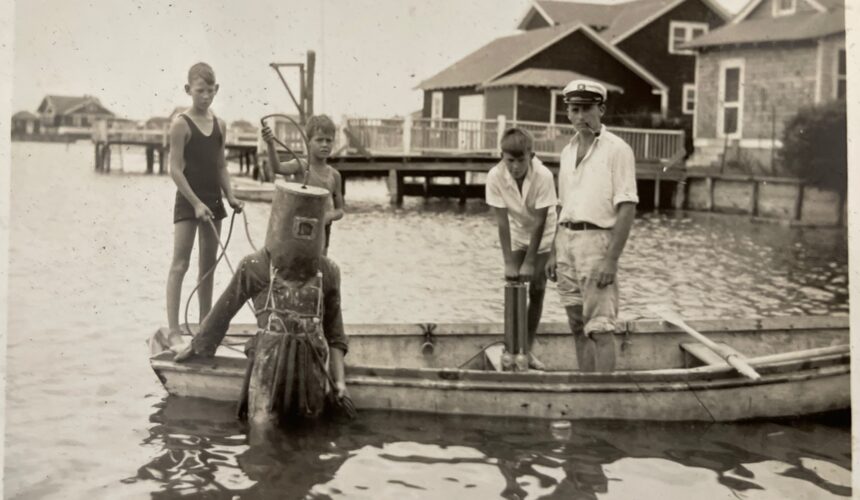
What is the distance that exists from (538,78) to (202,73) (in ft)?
69.1

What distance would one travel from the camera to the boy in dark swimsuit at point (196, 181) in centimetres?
577

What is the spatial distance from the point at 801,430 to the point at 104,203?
13.0 meters

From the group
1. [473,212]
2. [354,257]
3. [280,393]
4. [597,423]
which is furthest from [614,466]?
[473,212]

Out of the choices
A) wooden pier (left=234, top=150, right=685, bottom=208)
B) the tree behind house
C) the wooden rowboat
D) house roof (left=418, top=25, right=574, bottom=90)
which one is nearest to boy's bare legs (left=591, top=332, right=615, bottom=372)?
the wooden rowboat

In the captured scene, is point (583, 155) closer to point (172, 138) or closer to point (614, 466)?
point (614, 466)

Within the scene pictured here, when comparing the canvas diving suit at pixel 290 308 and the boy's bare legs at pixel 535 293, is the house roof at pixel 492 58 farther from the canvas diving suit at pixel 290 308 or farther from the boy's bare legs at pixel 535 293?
the canvas diving suit at pixel 290 308

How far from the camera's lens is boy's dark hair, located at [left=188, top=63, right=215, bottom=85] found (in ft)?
18.5

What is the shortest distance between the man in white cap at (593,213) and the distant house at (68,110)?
3.31 meters

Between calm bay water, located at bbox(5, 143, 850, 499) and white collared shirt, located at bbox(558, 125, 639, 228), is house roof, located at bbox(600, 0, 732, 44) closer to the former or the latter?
calm bay water, located at bbox(5, 143, 850, 499)

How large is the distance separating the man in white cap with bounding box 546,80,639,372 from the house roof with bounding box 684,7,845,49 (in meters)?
12.9

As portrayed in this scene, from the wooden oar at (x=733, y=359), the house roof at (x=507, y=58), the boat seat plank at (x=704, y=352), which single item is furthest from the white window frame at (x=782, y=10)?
the wooden oar at (x=733, y=359)

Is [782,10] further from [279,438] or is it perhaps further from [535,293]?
[279,438]

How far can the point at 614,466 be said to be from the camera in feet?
15.4

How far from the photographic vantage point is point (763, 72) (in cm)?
2050
